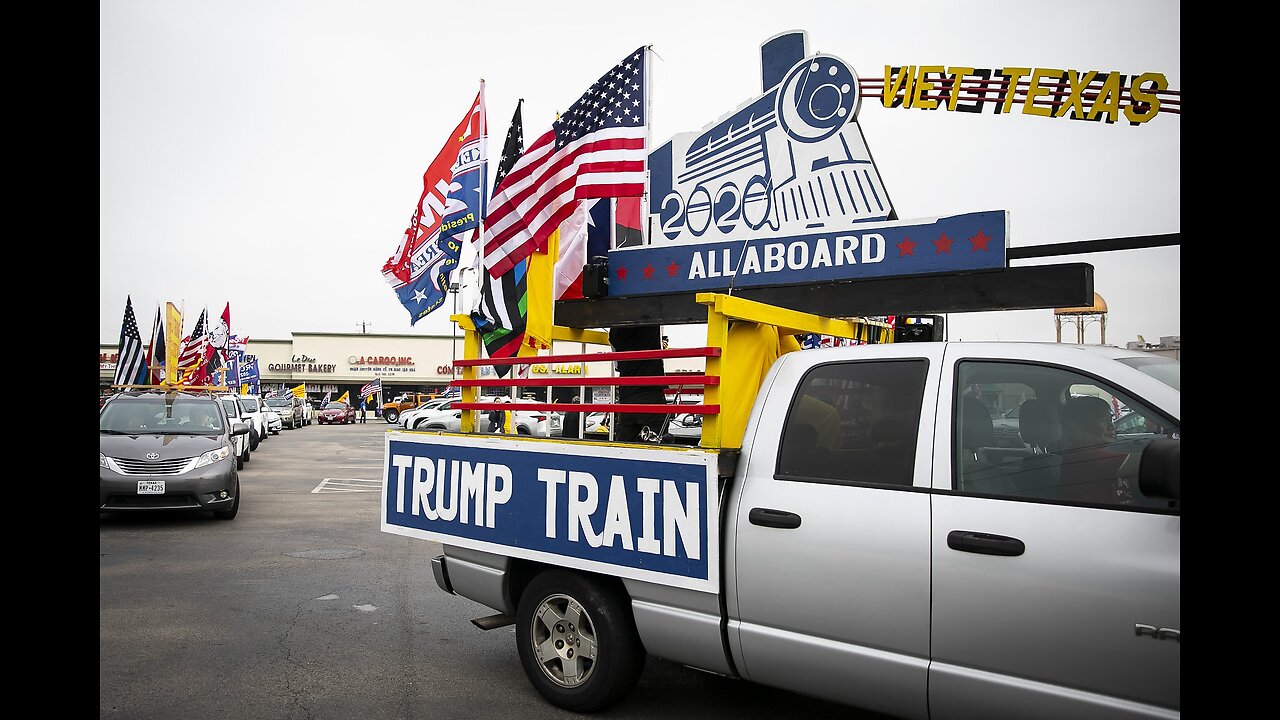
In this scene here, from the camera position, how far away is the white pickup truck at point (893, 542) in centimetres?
285

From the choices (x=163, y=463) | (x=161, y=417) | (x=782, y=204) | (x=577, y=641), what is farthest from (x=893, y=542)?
(x=161, y=417)

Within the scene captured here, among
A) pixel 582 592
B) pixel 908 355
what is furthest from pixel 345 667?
pixel 908 355

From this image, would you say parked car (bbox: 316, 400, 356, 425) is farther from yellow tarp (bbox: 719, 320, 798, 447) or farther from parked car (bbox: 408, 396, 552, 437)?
yellow tarp (bbox: 719, 320, 798, 447)

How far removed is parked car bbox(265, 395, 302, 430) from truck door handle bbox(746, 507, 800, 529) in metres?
38.4

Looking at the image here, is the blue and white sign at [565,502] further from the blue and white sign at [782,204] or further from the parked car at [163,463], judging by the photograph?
the parked car at [163,463]

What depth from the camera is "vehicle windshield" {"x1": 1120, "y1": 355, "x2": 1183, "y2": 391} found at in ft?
10.1

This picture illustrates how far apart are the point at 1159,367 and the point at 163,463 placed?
33.7 feet

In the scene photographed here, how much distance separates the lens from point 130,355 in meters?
16.2

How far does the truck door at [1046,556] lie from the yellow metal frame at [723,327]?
0.97 metres

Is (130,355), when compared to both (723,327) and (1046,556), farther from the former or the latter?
(1046,556)

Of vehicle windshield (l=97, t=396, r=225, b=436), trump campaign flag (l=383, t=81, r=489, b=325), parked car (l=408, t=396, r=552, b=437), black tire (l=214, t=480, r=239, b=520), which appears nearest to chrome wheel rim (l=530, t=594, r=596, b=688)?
black tire (l=214, t=480, r=239, b=520)
